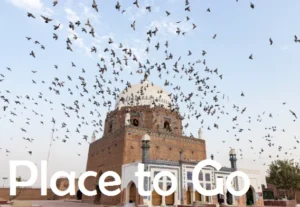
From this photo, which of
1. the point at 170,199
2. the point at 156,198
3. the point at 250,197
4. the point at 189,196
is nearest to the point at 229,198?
the point at 250,197

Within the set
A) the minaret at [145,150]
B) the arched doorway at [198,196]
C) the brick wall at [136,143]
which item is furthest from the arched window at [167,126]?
the arched doorway at [198,196]

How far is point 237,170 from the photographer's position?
1303 inches

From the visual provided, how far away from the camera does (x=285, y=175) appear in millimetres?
41844

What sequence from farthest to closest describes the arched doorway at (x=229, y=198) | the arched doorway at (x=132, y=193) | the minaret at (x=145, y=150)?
the arched doorway at (x=229, y=198), the arched doorway at (x=132, y=193), the minaret at (x=145, y=150)

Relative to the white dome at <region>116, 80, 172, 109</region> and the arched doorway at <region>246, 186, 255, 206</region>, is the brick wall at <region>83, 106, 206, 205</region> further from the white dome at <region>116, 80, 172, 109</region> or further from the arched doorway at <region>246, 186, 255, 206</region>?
the arched doorway at <region>246, 186, 255, 206</region>

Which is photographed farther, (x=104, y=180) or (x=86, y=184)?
(x=86, y=184)

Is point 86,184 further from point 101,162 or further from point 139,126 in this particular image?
point 139,126

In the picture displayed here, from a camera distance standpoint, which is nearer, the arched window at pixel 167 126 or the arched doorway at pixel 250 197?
the arched doorway at pixel 250 197

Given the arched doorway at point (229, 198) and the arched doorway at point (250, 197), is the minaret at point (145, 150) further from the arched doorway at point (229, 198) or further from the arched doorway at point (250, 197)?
the arched doorway at point (250, 197)

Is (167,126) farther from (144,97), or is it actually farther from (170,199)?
(170,199)

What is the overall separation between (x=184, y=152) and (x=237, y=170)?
6889 mm

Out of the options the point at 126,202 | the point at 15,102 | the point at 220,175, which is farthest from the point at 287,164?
the point at 15,102

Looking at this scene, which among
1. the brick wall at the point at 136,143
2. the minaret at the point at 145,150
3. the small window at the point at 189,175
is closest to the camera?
the minaret at the point at 145,150

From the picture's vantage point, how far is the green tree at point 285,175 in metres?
41.2
